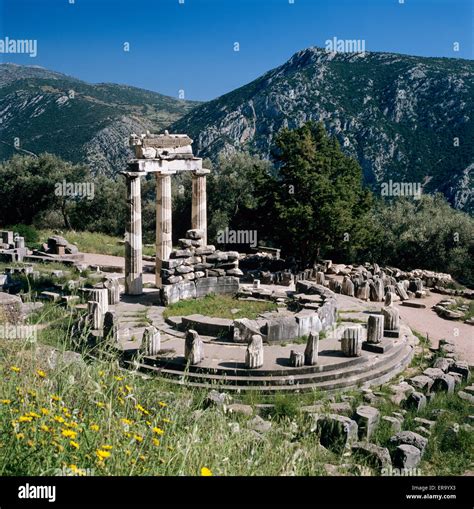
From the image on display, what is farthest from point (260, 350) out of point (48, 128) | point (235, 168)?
point (48, 128)

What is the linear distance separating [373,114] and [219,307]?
59.9 meters

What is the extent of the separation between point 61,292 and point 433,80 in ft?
218

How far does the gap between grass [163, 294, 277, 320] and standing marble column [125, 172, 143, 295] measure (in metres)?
2.84

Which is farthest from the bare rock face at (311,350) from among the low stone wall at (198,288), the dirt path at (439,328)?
the low stone wall at (198,288)

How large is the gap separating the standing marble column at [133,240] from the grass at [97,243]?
42.4ft

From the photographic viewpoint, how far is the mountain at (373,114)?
65.1 m

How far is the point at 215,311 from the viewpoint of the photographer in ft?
64.3

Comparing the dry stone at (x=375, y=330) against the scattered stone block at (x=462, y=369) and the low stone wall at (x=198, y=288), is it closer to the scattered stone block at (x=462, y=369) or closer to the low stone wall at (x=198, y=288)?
the scattered stone block at (x=462, y=369)

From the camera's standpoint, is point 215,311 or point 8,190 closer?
point 215,311

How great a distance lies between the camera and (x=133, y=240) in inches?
881

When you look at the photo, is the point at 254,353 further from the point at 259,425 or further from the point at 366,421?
the point at 366,421

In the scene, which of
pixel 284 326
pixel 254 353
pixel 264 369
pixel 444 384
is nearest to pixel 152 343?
pixel 254 353

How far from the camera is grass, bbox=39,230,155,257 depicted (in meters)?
36.8
